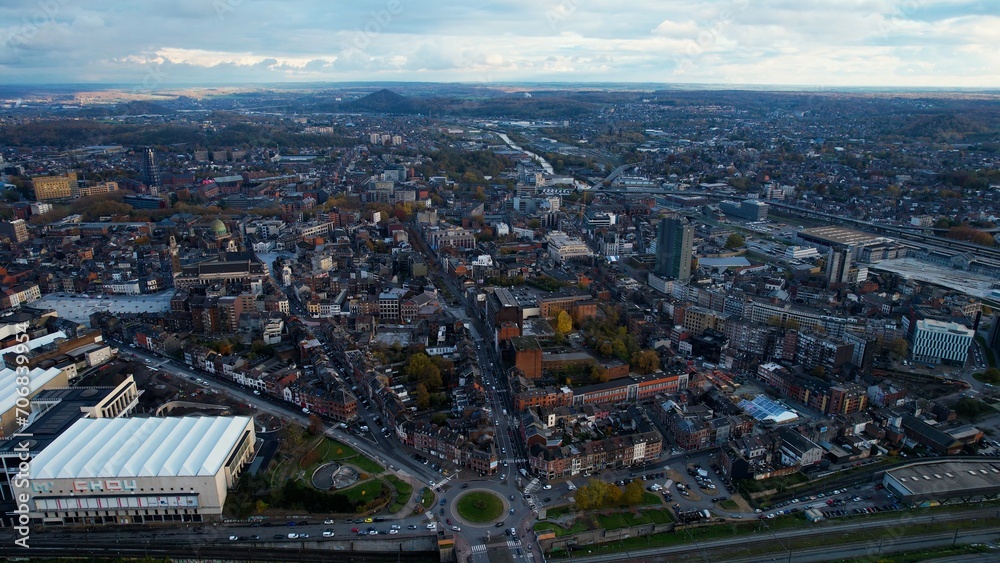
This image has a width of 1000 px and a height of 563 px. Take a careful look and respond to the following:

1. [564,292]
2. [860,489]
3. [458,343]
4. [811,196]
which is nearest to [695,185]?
[811,196]

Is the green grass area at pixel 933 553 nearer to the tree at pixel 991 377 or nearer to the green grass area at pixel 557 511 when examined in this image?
the green grass area at pixel 557 511

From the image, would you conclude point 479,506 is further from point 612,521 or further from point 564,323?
point 564,323

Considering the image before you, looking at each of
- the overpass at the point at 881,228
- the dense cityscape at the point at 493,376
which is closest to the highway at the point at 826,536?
the dense cityscape at the point at 493,376

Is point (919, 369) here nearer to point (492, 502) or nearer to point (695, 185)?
point (492, 502)

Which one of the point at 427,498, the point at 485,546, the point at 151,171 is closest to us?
the point at 485,546

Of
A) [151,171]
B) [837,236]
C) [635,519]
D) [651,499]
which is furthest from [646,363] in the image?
[151,171]

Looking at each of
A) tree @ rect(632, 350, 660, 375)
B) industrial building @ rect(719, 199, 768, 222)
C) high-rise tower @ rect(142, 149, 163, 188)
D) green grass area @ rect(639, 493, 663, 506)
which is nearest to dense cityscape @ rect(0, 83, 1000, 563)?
green grass area @ rect(639, 493, 663, 506)

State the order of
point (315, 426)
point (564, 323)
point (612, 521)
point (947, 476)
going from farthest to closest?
point (564, 323), point (315, 426), point (947, 476), point (612, 521)
